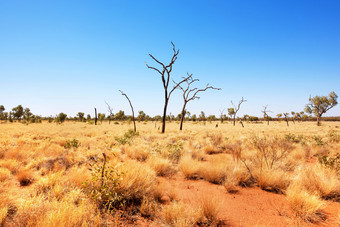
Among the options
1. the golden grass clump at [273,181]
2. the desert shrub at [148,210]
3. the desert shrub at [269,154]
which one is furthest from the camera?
the desert shrub at [269,154]

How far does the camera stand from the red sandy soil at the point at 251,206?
3387mm

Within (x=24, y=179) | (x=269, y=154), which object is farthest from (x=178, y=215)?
(x=269, y=154)

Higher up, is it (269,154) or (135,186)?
(269,154)

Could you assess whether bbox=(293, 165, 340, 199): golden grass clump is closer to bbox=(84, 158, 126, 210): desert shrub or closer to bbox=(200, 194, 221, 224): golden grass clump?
bbox=(200, 194, 221, 224): golden grass clump

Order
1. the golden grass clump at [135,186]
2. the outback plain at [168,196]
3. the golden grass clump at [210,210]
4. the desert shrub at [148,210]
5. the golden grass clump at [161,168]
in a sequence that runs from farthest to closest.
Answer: the golden grass clump at [161,168], the golden grass clump at [135,186], the desert shrub at [148,210], the golden grass clump at [210,210], the outback plain at [168,196]

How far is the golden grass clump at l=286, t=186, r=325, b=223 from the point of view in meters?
3.41

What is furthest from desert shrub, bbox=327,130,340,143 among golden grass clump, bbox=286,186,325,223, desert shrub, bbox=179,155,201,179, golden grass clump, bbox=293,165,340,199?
desert shrub, bbox=179,155,201,179

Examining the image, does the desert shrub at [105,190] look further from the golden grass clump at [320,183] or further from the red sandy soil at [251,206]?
the golden grass clump at [320,183]

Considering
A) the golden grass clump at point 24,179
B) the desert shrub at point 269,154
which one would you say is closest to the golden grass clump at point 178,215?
the desert shrub at point 269,154

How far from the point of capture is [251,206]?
4082mm

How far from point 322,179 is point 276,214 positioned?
7.09 feet

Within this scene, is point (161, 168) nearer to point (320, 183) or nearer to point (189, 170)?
point (189, 170)

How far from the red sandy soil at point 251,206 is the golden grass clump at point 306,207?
12cm

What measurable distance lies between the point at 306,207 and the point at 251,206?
115 cm
